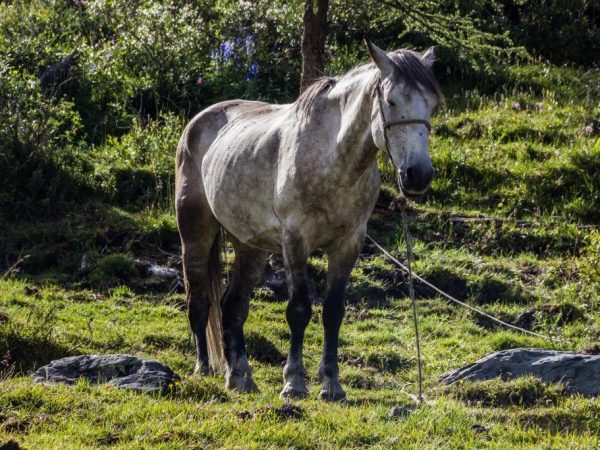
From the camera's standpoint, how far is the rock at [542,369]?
7.05 metres

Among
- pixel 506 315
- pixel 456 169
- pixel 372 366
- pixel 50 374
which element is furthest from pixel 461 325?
pixel 50 374

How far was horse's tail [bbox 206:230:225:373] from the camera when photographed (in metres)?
8.29

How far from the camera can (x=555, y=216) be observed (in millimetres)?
11797

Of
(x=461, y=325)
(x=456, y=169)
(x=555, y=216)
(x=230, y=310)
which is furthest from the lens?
(x=456, y=169)

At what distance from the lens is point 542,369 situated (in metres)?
7.27

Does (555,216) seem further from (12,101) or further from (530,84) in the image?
(12,101)

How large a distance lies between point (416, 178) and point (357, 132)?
2.82ft

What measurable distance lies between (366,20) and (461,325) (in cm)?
724

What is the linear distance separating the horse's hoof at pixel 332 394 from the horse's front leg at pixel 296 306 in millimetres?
130

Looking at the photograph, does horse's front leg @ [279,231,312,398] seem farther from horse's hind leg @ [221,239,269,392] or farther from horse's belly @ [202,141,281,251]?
horse's hind leg @ [221,239,269,392]

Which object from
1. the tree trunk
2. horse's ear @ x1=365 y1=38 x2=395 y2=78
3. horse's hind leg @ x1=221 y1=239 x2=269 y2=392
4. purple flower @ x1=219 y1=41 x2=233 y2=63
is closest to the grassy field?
horse's hind leg @ x1=221 y1=239 x2=269 y2=392

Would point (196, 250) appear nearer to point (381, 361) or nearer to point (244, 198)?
point (244, 198)

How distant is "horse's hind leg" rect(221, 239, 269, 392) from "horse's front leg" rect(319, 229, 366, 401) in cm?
71

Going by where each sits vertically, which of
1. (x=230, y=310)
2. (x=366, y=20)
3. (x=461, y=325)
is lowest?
(x=461, y=325)
